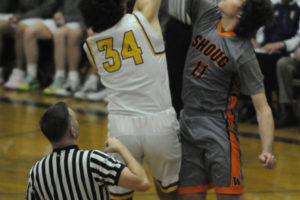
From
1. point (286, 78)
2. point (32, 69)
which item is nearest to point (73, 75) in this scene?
point (32, 69)

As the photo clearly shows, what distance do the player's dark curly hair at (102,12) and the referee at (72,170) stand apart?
604 mm

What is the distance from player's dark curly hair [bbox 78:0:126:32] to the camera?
10.6 feet

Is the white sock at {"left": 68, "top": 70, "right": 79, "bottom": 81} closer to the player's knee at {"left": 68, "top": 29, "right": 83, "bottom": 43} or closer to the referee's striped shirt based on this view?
the player's knee at {"left": 68, "top": 29, "right": 83, "bottom": 43}

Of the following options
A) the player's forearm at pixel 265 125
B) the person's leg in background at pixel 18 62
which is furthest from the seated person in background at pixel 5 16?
the player's forearm at pixel 265 125

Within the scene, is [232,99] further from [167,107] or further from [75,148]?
[75,148]

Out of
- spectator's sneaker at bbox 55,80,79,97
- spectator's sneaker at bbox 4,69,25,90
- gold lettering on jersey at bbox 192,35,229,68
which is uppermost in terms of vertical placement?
gold lettering on jersey at bbox 192,35,229,68

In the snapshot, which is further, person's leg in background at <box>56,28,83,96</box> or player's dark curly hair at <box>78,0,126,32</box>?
person's leg in background at <box>56,28,83,96</box>

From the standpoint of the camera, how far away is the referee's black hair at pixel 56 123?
2859mm

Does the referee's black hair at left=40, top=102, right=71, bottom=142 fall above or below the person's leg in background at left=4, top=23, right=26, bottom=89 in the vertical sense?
above

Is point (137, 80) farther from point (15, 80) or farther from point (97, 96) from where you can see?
point (15, 80)

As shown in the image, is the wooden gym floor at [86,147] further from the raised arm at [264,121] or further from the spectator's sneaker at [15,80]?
the raised arm at [264,121]

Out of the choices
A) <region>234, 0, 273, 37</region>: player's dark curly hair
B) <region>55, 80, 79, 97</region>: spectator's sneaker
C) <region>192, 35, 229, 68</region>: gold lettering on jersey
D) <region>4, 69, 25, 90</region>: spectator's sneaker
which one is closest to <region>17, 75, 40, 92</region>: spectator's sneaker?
<region>4, 69, 25, 90</region>: spectator's sneaker

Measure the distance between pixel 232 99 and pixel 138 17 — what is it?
70 centimetres

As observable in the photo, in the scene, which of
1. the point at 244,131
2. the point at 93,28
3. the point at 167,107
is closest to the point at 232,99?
the point at 167,107
